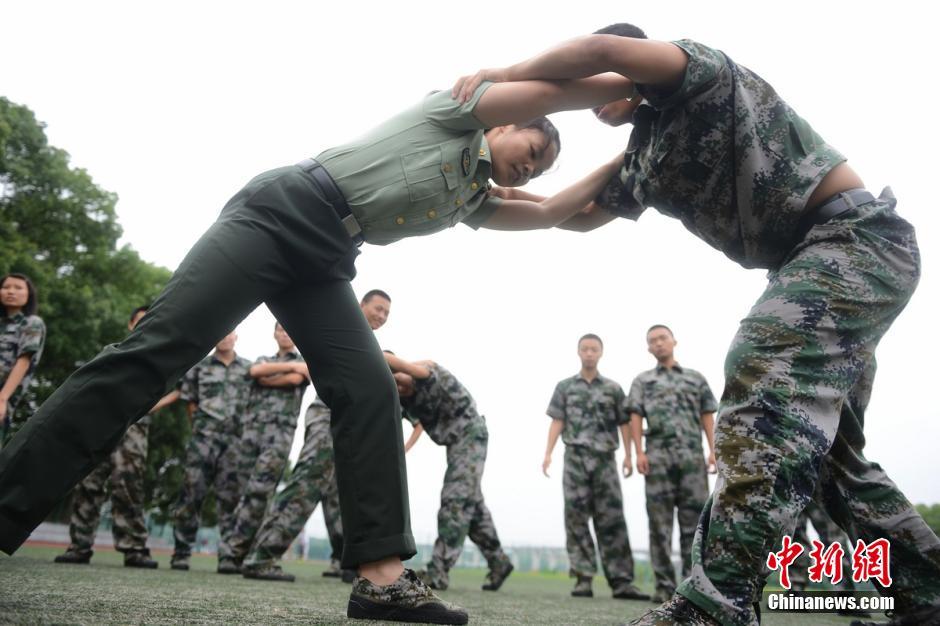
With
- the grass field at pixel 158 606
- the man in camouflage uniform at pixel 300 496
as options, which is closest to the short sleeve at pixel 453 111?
the grass field at pixel 158 606

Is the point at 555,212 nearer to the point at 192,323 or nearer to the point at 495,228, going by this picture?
the point at 495,228

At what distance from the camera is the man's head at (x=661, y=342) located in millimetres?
7219

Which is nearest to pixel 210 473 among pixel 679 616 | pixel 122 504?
pixel 122 504

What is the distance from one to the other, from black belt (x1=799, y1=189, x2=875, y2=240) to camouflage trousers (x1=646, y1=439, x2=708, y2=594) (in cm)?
483

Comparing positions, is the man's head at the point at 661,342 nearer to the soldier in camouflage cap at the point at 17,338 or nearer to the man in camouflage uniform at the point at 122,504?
the man in camouflage uniform at the point at 122,504

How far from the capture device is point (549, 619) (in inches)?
121

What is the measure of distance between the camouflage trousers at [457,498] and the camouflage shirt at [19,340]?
3.31m

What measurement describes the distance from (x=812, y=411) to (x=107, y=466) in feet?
19.2

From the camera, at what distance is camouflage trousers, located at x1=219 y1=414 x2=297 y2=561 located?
587cm

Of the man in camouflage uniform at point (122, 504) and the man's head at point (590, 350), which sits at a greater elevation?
the man's head at point (590, 350)

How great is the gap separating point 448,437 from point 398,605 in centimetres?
364

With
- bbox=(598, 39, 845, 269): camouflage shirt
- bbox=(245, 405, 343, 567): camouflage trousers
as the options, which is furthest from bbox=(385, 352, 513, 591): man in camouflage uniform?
bbox=(598, 39, 845, 269): camouflage shirt

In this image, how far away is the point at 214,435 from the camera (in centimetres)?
734

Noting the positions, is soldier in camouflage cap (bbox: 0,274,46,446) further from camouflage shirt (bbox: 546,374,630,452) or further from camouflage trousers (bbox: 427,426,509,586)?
camouflage shirt (bbox: 546,374,630,452)
